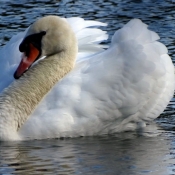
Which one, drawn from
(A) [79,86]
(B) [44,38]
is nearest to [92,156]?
(A) [79,86]

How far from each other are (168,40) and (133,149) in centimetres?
517

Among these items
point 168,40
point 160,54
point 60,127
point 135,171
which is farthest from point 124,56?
point 168,40

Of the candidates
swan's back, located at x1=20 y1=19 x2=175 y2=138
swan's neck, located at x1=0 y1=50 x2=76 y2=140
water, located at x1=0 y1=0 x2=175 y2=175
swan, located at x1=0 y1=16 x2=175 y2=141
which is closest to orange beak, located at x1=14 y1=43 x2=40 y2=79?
swan, located at x1=0 y1=16 x2=175 y2=141

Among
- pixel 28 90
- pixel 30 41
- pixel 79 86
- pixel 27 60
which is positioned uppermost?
pixel 30 41

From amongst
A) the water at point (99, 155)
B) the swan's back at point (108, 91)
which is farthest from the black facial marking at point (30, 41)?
the water at point (99, 155)

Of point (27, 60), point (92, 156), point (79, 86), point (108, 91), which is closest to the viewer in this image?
Answer: point (92, 156)

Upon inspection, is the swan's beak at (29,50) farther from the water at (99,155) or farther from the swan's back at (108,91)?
the water at (99,155)

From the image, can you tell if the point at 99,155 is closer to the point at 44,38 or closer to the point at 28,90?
the point at 28,90

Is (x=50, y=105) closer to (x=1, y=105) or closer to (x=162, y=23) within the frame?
(x=1, y=105)

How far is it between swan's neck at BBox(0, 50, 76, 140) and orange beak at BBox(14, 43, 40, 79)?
0.47 ft

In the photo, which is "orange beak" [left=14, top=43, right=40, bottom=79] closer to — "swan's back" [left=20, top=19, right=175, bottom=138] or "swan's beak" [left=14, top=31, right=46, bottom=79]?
"swan's beak" [left=14, top=31, right=46, bottom=79]

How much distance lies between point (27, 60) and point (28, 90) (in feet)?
1.15

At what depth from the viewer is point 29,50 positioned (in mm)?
10383

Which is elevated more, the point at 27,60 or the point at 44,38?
the point at 44,38
